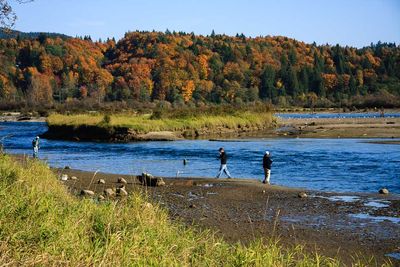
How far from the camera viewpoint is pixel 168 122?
199 ft

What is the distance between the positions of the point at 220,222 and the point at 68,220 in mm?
6496

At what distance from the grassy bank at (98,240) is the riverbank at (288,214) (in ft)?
6.03

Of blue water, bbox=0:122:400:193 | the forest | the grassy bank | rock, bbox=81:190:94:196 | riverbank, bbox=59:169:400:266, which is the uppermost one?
the forest

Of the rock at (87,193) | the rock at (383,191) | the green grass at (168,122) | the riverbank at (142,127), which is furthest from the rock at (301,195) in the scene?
the green grass at (168,122)

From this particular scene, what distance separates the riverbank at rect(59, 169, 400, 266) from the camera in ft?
42.4

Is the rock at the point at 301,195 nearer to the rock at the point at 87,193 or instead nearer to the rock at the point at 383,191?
the rock at the point at 383,191

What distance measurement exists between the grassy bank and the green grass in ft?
148

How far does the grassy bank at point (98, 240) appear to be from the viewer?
7793 mm

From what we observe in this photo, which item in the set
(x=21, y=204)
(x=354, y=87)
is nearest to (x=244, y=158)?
(x=21, y=204)

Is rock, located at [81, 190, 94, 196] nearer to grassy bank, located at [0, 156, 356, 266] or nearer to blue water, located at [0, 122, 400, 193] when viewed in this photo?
grassy bank, located at [0, 156, 356, 266]

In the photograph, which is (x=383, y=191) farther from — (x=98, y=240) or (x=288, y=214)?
(x=98, y=240)

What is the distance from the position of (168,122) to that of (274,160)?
27.9m

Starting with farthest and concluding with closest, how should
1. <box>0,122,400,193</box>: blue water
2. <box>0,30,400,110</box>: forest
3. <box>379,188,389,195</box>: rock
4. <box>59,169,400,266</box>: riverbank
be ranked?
<box>0,30,400,110</box>: forest
<box>0,122,400,193</box>: blue water
<box>379,188,389,195</box>: rock
<box>59,169,400,266</box>: riverbank

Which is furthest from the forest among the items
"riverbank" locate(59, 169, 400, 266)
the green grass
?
"riverbank" locate(59, 169, 400, 266)
